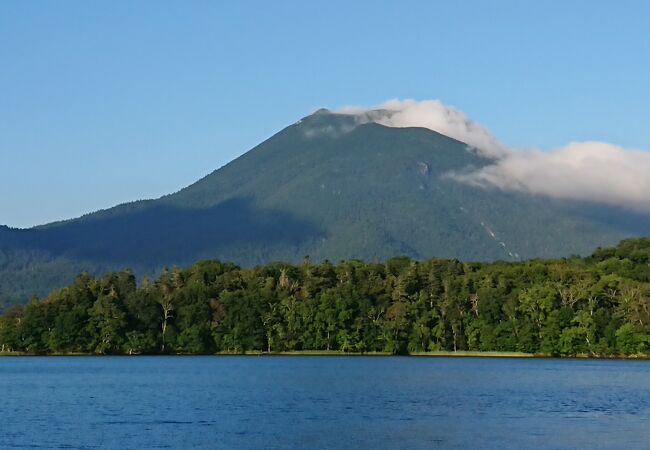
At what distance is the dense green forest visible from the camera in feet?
455

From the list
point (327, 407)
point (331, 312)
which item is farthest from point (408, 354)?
point (327, 407)

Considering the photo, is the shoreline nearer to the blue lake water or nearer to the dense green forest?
the dense green forest

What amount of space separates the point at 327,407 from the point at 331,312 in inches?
2960

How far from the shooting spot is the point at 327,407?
69312 millimetres

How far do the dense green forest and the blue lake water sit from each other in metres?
23.7

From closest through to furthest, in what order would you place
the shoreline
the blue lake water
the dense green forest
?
the blue lake water < the shoreline < the dense green forest

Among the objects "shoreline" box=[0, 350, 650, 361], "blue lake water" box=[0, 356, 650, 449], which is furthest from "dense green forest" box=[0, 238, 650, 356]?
"blue lake water" box=[0, 356, 650, 449]

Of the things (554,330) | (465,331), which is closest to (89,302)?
(465,331)

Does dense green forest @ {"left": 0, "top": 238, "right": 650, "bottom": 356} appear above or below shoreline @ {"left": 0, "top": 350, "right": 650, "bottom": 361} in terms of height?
above

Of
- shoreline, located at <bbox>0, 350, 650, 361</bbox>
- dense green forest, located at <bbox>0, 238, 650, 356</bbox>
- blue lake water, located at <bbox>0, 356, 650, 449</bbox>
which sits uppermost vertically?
dense green forest, located at <bbox>0, 238, 650, 356</bbox>

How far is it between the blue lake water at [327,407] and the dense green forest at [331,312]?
23737 mm

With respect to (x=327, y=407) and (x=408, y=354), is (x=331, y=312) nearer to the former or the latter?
(x=408, y=354)

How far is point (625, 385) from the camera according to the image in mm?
88312

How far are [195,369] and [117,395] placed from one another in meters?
34.9
